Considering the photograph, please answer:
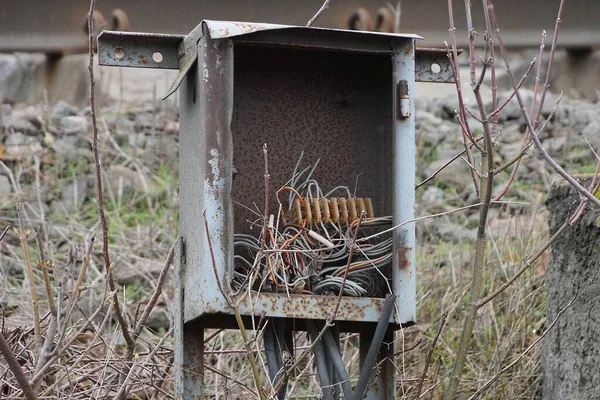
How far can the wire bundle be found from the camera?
345 cm

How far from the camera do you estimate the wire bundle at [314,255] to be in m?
3.45

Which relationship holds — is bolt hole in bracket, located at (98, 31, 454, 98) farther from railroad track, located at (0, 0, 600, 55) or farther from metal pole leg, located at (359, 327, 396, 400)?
railroad track, located at (0, 0, 600, 55)

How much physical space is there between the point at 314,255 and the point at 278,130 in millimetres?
561

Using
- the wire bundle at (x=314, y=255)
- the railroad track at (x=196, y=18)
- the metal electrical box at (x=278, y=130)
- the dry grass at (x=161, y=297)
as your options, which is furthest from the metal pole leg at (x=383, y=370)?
the railroad track at (x=196, y=18)

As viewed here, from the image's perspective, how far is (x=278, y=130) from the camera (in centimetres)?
391

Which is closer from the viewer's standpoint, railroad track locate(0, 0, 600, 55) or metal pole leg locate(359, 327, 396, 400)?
metal pole leg locate(359, 327, 396, 400)

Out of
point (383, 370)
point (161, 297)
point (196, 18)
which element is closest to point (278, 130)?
point (383, 370)

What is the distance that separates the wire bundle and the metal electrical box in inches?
3.8

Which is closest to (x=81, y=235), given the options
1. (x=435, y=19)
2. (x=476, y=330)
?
(x=476, y=330)

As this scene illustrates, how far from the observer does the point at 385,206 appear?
3.80m

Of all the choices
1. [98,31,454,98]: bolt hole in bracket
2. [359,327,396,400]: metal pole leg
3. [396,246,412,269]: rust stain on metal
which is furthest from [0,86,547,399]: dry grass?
[98,31,454,98]: bolt hole in bracket

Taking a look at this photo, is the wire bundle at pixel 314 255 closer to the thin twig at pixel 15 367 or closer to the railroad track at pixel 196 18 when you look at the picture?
the thin twig at pixel 15 367

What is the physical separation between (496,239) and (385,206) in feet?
6.86

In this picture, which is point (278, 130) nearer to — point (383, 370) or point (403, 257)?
point (403, 257)
